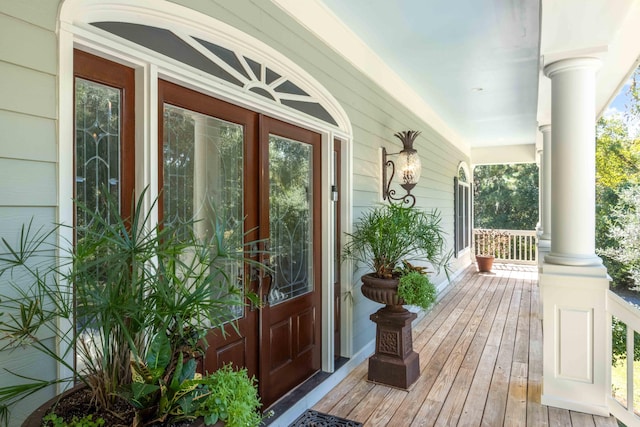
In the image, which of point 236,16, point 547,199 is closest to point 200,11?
point 236,16

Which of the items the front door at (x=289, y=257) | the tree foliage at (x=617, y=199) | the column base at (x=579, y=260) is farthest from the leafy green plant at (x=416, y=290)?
the tree foliage at (x=617, y=199)

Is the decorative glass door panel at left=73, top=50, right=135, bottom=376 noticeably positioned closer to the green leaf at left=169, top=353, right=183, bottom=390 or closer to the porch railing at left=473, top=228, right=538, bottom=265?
the green leaf at left=169, top=353, right=183, bottom=390

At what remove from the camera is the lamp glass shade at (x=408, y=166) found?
12.3ft

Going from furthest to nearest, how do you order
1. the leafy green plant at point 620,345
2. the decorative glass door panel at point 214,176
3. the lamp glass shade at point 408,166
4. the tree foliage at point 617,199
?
the tree foliage at point 617,199
the leafy green plant at point 620,345
the lamp glass shade at point 408,166
the decorative glass door panel at point 214,176

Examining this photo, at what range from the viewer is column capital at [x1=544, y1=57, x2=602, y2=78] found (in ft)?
8.94

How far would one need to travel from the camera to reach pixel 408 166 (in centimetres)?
377

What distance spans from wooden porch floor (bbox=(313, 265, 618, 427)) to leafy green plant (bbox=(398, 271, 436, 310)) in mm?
720

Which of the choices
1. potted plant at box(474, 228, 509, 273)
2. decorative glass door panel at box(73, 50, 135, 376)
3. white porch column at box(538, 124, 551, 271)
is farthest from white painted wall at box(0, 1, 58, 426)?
potted plant at box(474, 228, 509, 273)

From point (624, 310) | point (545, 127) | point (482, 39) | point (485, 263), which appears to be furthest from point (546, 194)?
point (624, 310)

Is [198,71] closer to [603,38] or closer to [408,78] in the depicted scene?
[603,38]

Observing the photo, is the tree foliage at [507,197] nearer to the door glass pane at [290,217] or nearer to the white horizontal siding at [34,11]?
the door glass pane at [290,217]

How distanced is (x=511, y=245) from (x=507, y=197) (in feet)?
23.5

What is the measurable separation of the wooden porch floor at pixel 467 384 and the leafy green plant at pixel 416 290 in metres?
0.72

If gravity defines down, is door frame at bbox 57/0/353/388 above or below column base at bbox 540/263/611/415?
above
